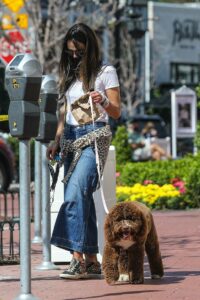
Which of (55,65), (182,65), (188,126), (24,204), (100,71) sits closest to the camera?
(24,204)

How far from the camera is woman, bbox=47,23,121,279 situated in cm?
809

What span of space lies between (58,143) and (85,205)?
0.56m

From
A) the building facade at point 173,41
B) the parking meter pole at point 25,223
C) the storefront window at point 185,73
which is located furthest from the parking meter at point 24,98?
the storefront window at point 185,73

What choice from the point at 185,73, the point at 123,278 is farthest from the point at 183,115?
the point at 185,73

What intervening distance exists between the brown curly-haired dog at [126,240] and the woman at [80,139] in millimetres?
454

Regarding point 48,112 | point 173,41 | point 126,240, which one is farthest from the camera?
point 173,41

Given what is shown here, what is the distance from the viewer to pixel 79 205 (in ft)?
26.6

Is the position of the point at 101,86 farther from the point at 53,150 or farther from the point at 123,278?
the point at 123,278

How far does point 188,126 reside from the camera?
1197 inches

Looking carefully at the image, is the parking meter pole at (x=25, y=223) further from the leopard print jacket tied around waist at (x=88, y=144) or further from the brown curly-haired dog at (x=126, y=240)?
the leopard print jacket tied around waist at (x=88, y=144)

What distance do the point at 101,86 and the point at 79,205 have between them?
0.96 meters

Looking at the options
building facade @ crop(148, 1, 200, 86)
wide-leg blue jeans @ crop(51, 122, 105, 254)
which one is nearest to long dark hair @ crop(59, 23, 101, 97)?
wide-leg blue jeans @ crop(51, 122, 105, 254)

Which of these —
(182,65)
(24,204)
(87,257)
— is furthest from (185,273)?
(182,65)

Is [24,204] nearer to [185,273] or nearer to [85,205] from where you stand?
[85,205]
